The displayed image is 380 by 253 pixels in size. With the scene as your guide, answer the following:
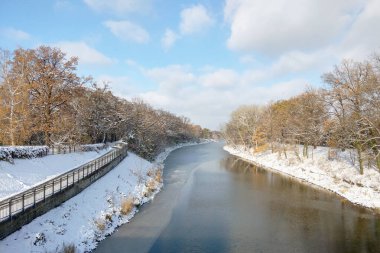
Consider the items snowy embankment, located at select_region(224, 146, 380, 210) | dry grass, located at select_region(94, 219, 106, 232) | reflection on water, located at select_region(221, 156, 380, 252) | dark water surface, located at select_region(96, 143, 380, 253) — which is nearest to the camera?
dark water surface, located at select_region(96, 143, 380, 253)

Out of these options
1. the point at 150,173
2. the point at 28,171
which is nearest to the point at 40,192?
the point at 28,171

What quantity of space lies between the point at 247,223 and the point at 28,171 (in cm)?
1632

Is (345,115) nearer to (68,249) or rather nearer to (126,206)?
(126,206)

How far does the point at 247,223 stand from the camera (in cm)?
2253

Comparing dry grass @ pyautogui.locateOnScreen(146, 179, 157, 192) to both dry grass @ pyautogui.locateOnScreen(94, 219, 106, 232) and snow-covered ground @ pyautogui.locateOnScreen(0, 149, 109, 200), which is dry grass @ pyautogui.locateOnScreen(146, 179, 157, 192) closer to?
snow-covered ground @ pyautogui.locateOnScreen(0, 149, 109, 200)

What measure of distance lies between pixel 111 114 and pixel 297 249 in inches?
1791

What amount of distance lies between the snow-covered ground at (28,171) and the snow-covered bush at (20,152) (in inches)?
16.9

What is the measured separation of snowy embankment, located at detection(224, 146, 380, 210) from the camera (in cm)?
2883

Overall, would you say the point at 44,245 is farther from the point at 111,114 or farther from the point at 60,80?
the point at 111,114

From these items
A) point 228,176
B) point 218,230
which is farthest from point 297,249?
point 228,176

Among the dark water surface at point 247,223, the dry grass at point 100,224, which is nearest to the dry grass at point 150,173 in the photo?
the dark water surface at point 247,223

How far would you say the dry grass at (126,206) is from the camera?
23.4 meters

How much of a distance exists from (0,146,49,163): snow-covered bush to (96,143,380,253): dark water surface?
10.5 metres

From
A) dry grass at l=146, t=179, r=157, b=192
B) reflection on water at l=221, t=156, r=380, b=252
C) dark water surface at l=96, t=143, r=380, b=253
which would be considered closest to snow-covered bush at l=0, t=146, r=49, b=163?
dry grass at l=146, t=179, r=157, b=192
